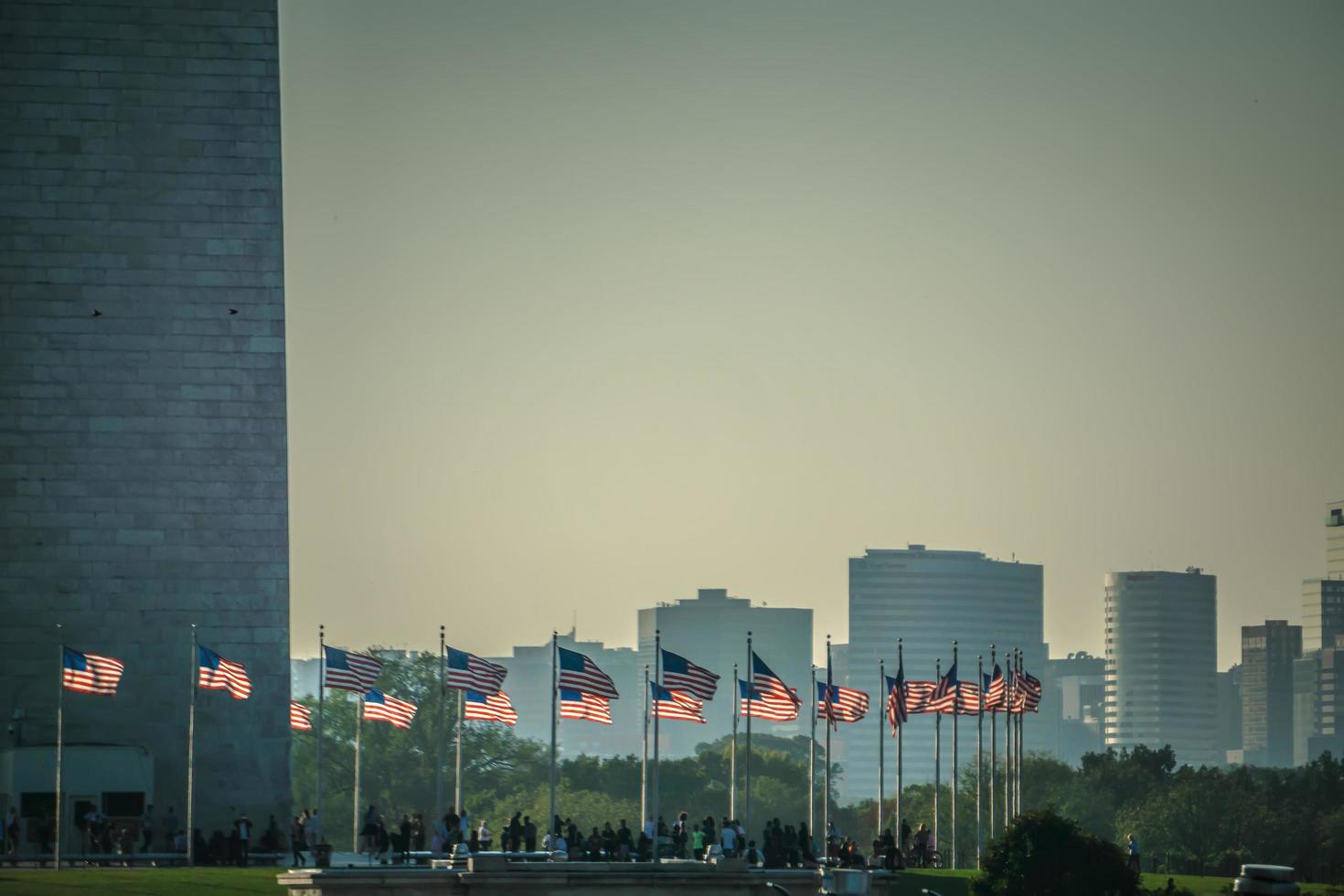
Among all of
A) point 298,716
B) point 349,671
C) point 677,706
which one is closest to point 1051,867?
point 677,706

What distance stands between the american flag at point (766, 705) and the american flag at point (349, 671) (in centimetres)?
978

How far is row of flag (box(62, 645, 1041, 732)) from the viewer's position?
2286 inches

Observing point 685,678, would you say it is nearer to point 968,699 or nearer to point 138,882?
point 138,882

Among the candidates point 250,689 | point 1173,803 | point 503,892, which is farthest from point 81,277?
point 1173,803

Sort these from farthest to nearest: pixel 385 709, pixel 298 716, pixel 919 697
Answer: pixel 919 697
pixel 298 716
pixel 385 709

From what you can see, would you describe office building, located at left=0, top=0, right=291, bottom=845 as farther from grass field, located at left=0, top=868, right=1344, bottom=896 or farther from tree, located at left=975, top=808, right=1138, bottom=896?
tree, located at left=975, top=808, right=1138, bottom=896

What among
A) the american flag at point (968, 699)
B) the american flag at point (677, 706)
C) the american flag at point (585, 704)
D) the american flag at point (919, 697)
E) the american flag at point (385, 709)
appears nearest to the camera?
the american flag at point (585, 704)

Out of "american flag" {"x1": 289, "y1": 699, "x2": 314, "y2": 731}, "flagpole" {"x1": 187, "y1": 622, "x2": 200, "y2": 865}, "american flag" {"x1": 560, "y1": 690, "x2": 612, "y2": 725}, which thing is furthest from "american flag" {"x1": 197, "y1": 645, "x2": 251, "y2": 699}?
"american flag" {"x1": 560, "y1": 690, "x2": 612, "y2": 725}

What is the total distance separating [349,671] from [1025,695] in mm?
25011

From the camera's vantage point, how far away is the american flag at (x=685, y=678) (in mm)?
57875

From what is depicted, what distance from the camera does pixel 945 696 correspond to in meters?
68.7

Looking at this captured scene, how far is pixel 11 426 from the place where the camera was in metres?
72.4

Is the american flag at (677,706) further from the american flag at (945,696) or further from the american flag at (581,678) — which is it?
the american flag at (945,696)

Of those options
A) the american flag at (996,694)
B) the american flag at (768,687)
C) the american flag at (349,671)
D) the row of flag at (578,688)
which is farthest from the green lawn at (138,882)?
the american flag at (996,694)
